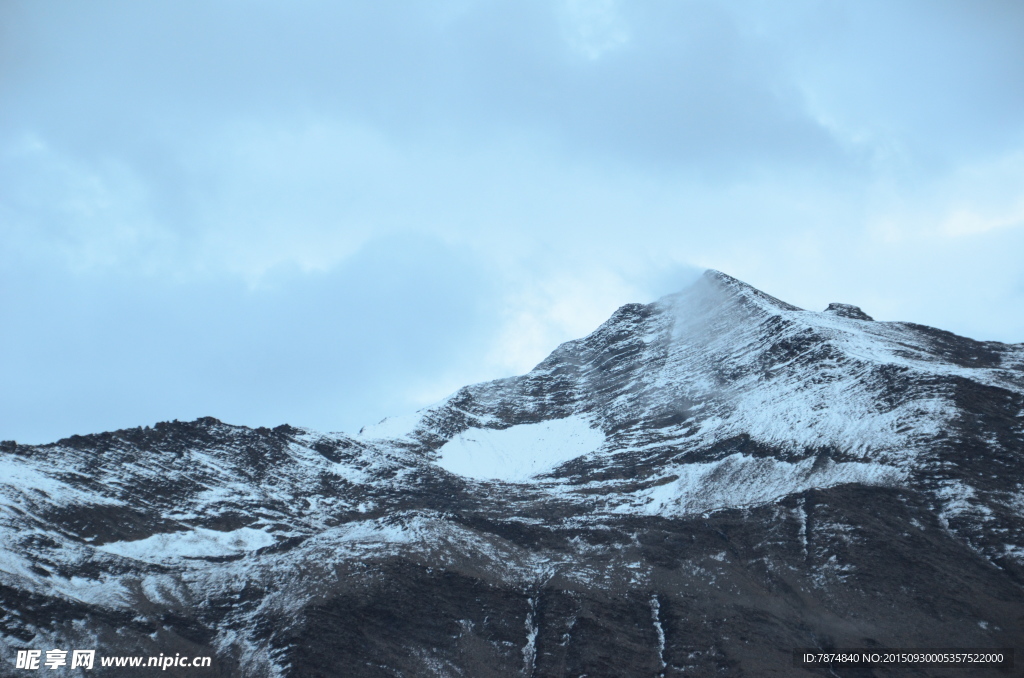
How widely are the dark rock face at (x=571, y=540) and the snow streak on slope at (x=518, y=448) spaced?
2.91 m

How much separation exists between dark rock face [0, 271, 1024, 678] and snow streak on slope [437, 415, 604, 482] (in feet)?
9.54

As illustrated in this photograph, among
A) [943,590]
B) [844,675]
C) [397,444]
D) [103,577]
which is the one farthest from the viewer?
[397,444]

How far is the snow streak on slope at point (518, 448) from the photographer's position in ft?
563

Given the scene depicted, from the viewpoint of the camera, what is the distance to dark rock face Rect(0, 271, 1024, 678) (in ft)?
351

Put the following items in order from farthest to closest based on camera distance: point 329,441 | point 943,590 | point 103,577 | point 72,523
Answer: point 329,441 < point 72,523 < point 103,577 < point 943,590

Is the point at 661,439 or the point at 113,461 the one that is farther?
the point at 661,439

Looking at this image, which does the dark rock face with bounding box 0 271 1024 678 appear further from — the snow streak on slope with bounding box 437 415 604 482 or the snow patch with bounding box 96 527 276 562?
the snow streak on slope with bounding box 437 415 604 482

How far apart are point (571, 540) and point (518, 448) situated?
5433 cm

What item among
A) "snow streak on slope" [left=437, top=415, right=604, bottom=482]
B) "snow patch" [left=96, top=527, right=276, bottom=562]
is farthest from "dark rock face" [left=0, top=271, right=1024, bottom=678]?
"snow streak on slope" [left=437, top=415, right=604, bottom=482]

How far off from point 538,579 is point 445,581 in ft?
33.4

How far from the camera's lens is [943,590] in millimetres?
108625

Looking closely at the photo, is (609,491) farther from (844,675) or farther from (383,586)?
(844,675)

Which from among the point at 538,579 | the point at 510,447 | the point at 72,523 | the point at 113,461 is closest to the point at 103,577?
the point at 72,523

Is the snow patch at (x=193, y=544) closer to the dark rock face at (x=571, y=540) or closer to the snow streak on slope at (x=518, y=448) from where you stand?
the dark rock face at (x=571, y=540)
